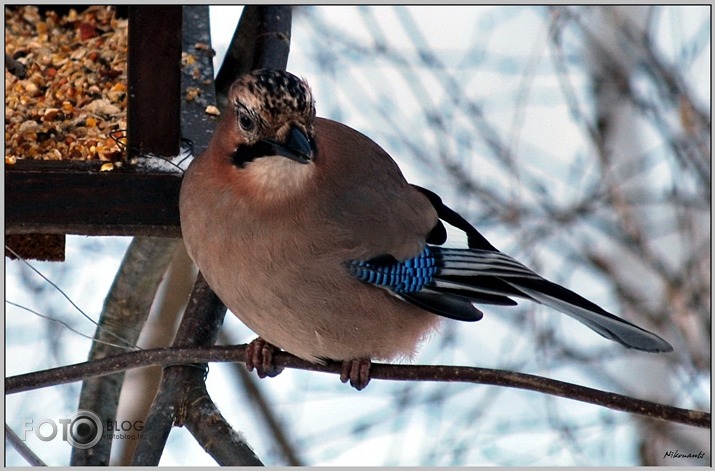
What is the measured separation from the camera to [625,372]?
20.1 feet

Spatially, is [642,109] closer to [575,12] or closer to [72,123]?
[575,12]

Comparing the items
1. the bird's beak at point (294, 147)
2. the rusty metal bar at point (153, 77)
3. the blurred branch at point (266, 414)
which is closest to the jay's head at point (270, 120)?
the bird's beak at point (294, 147)

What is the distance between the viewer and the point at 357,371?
2.94m

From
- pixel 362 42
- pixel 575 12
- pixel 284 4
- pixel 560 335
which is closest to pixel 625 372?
pixel 560 335

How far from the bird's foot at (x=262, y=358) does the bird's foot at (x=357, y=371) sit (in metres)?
0.23

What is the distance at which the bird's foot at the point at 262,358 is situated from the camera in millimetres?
2963

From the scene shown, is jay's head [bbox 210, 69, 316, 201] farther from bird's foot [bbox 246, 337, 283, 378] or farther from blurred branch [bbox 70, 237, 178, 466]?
blurred branch [bbox 70, 237, 178, 466]

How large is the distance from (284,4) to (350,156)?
3.08 feet

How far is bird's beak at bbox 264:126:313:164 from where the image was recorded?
8.24 ft

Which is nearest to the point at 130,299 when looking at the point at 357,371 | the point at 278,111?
the point at 357,371

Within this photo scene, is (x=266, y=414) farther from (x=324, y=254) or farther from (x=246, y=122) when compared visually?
(x=246, y=122)

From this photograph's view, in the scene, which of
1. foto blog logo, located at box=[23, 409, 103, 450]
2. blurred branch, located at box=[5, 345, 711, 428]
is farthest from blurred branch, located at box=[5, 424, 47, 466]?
foto blog logo, located at box=[23, 409, 103, 450]

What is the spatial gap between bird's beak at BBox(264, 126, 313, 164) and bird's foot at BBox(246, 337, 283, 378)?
0.67 metres

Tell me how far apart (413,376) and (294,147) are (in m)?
0.62
